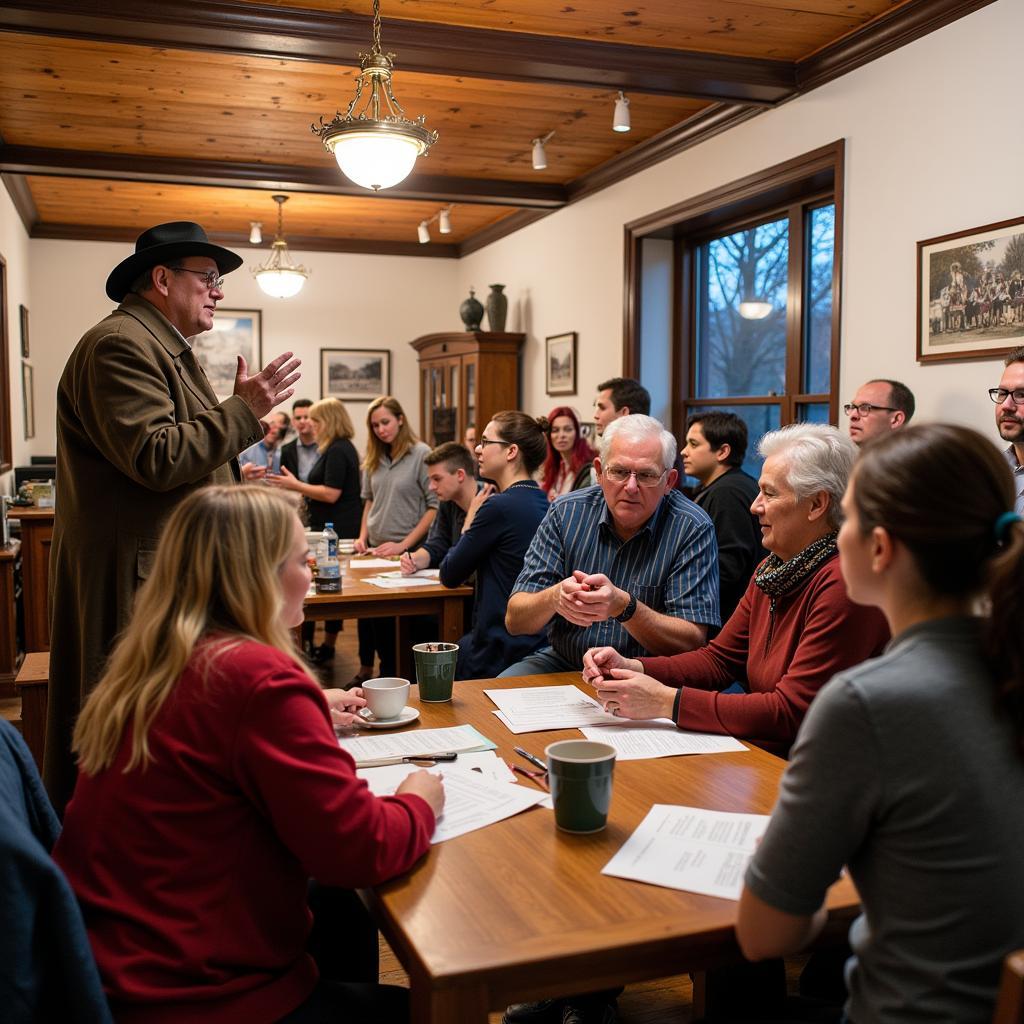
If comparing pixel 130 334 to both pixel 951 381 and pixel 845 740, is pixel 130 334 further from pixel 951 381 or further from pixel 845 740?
pixel 951 381

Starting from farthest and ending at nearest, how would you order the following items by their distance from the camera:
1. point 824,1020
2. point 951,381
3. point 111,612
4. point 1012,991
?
point 951,381
point 111,612
point 824,1020
point 1012,991

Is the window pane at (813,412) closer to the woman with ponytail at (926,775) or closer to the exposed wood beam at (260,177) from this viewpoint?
the exposed wood beam at (260,177)

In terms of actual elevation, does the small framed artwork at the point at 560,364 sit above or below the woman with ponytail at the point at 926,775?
above

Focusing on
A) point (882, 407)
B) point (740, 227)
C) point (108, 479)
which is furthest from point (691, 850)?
point (740, 227)

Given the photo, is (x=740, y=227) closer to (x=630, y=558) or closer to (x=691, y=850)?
(x=630, y=558)

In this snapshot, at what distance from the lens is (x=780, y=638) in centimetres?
193

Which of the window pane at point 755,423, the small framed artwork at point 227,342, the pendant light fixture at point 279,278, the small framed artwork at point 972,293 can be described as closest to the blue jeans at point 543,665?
the small framed artwork at point 972,293

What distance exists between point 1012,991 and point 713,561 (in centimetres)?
166

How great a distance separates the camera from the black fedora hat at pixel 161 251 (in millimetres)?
2312

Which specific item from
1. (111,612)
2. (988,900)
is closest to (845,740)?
(988,900)

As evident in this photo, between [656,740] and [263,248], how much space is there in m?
7.57

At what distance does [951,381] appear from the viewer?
141 inches

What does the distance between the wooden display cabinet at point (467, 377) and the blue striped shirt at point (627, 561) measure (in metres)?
4.73

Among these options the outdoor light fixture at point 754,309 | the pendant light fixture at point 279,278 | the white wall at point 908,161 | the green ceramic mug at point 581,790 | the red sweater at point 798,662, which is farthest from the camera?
the pendant light fixture at point 279,278
